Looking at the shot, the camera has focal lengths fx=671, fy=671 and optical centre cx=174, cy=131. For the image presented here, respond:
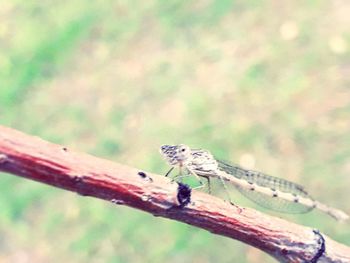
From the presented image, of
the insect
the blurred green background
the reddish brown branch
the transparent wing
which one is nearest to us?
the reddish brown branch

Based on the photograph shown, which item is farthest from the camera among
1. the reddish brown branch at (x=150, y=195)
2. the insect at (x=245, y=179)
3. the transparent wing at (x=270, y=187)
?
the transparent wing at (x=270, y=187)

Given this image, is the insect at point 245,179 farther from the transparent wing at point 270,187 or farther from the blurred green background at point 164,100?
the blurred green background at point 164,100

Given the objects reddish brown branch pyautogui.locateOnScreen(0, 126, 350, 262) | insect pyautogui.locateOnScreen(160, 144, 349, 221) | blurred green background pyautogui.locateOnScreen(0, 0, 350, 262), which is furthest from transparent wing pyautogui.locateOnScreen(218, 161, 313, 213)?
blurred green background pyautogui.locateOnScreen(0, 0, 350, 262)

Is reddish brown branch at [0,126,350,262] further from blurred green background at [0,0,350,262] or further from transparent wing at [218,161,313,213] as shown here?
blurred green background at [0,0,350,262]

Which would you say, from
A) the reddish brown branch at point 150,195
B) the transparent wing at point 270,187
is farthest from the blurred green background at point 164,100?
the reddish brown branch at point 150,195

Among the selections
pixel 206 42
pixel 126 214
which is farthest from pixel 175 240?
pixel 206 42
